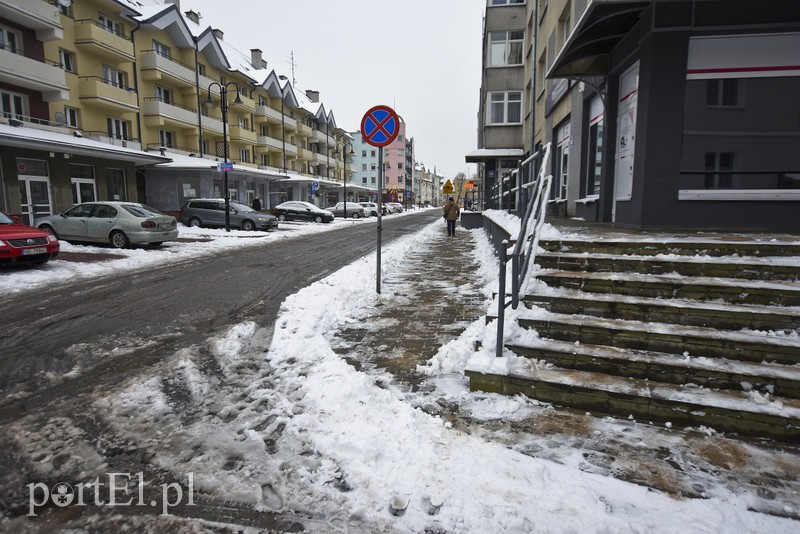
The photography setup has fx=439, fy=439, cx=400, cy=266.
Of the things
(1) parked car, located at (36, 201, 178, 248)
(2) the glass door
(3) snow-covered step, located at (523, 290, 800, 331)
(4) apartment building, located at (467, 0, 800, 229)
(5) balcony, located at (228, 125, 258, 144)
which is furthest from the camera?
(5) balcony, located at (228, 125, 258, 144)

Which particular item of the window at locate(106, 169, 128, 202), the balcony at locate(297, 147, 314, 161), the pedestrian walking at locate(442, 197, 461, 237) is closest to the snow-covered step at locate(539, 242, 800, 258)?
the pedestrian walking at locate(442, 197, 461, 237)

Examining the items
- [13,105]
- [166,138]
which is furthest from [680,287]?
[166,138]

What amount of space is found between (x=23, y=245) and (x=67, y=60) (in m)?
19.9

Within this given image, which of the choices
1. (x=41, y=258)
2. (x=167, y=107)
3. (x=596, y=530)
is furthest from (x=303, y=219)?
(x=596, y=530)

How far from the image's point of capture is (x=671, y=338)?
385cm

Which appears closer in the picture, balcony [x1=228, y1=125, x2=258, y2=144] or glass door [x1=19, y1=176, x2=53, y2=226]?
glass door [x1=19, y1=176, x2=53, y2=226]

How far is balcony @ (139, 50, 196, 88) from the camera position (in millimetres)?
28094

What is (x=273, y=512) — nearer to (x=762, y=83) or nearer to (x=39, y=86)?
(x=762, y=83)

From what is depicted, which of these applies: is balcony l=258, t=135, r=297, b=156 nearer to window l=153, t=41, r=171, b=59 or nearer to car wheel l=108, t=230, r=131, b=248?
window l=153, t=41, r=171, b=59

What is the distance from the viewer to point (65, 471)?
2.80 metres

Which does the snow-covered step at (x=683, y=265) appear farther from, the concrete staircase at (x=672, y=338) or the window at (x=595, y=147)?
the window at (x=595, y=147)

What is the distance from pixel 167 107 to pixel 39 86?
8757 mm

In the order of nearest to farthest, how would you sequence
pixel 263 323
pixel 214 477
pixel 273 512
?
pixel 273 512
pixel 214 477
pixel 263 323

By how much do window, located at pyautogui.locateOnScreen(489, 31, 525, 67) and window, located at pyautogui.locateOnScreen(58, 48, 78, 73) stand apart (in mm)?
22471
